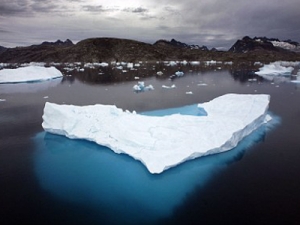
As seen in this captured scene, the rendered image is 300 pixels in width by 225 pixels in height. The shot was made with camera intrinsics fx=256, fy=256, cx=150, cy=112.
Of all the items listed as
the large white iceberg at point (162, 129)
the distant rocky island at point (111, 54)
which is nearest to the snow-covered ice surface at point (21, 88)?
the large white iceberg at point (162, 129)

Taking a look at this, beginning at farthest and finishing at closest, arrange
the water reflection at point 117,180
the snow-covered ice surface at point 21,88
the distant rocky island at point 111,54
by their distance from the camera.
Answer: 1. the distant rocky island at point 111,54
2. the snow-covered ice surface at point 21,88
3. the water reflection at point 117,180

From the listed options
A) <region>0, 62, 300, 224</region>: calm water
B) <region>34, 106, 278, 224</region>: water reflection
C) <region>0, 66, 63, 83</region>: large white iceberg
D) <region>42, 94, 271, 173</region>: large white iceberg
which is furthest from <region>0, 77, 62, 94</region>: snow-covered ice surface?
<region>34, 106, 278, 224</region>: water reflection

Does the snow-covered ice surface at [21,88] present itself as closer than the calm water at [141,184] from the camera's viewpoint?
No

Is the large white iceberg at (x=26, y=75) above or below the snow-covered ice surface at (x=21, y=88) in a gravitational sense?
above

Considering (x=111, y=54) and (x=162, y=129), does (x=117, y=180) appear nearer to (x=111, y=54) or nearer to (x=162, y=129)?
(x=162, y=129)

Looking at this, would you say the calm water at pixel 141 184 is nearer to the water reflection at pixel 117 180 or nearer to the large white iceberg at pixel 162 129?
the water reflection at pixel 117 180

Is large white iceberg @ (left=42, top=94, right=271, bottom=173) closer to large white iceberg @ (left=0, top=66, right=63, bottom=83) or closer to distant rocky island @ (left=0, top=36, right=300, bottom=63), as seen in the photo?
large white iceberg @ (left=0, top=66, right=63, bottom=83)

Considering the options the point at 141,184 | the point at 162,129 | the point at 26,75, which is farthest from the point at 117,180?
the point at 26,75

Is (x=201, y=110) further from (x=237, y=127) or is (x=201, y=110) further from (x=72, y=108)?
(x=72, y=108)
